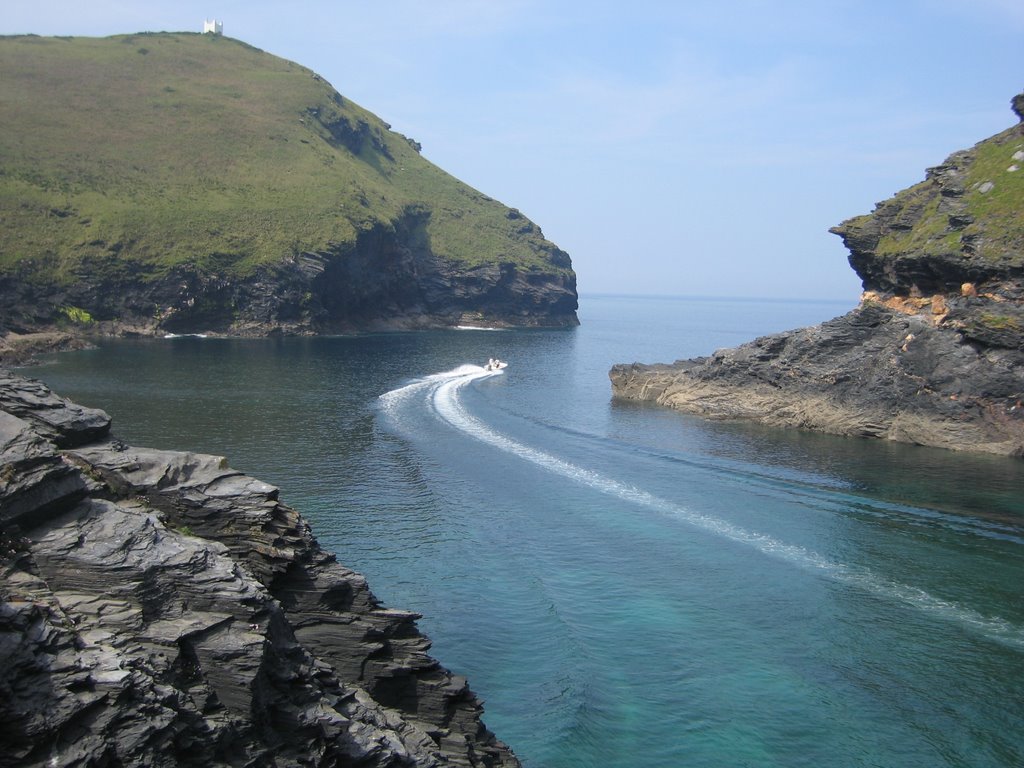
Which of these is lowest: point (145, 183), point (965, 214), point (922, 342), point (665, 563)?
point (665, 563)

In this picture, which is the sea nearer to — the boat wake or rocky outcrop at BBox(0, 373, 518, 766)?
the boat wake

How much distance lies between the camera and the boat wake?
33500 mm

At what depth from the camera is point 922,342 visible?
67062 millimetres

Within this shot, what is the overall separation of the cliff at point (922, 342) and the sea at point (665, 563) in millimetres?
3180

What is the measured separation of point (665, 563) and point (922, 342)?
39950 mm

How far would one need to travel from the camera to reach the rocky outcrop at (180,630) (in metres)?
12.8

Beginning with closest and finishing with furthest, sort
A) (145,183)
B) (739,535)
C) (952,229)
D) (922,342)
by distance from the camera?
Result: (739,535)
(922,342)
(952,229)
(145,183)

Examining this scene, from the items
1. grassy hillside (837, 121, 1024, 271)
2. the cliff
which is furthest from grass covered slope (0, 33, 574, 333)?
grassy hillside (837, 121, 1024, 271)

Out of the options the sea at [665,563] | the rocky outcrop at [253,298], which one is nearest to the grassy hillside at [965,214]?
the sea at [665,563]

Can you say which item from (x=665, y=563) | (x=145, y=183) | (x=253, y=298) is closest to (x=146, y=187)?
(x=145, y=183)

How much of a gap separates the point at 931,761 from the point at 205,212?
15601 cm

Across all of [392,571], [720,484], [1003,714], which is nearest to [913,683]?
[1003,714]

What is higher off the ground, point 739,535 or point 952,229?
point 952,229

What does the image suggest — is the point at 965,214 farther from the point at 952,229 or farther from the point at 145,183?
the point at 145,183
